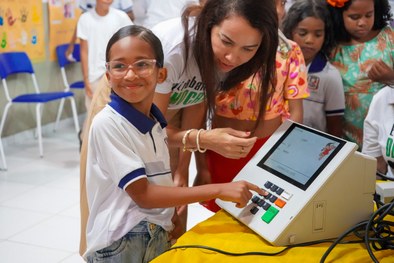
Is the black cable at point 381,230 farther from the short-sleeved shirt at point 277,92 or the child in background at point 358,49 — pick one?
the child in background at point 358,49

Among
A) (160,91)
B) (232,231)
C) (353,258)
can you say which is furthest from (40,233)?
(353,258)

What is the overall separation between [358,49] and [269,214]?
4.07 ft

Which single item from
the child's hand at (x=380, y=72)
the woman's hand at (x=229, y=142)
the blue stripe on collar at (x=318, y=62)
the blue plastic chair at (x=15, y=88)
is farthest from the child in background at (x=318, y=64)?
the blue plastic chair at (x=15, y=88)

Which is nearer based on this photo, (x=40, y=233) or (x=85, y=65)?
(x=40, y=233)

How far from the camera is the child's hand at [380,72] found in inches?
72.4

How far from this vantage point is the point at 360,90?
6.85 ft

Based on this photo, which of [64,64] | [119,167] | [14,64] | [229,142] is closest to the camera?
[119,167]

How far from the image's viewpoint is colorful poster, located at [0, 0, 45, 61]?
4.28 m

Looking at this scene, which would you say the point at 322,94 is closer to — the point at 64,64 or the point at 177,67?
the point at 177,67

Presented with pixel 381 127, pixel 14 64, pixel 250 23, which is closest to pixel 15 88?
pixel 14 64

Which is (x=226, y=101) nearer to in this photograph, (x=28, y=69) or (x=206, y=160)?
(x=206, y=160)

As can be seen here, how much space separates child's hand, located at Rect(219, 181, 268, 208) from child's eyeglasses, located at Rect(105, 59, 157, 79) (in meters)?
0.28

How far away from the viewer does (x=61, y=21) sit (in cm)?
495

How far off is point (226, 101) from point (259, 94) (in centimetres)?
13
